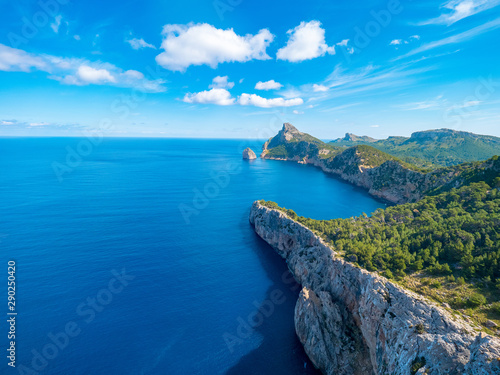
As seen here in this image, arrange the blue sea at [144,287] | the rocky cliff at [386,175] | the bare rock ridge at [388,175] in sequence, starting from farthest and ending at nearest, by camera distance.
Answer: the rocky cliff at [386,175]
the bare rock ridge at [388,175]
the blue sea at [144,287]

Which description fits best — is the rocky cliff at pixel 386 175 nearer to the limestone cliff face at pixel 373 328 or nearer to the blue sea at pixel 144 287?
the blue sea at pixel 144 287

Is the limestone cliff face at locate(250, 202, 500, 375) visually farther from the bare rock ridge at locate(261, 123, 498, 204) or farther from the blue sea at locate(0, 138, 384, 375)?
the bare rock ridge at locate(261, 123, 498, 204)

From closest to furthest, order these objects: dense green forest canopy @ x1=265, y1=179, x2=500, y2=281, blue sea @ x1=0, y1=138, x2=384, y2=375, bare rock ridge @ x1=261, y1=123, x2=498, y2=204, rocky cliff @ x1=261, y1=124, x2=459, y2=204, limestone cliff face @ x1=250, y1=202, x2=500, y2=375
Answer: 1. limestone cliff face @ x1=250, y1=202, x2=500, y2=375
2. dense green forest canopy @ x1=265, y1=179, x2=500, y2=281
3. blue sea @ x1=0, y1=138, x2=384, y2=375
4. bare rock ridge @ x1=261, y1=123, x2=498, y2=204
5. rocky cliff @ x1=261, y1=124, x2=459, y2=204

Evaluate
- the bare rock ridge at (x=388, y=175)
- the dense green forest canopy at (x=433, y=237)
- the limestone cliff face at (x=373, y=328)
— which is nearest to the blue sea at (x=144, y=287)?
the limestone cliff face at (x=373, y=328)

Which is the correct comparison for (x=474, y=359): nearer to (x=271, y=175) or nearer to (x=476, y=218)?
(x=476, y=218)

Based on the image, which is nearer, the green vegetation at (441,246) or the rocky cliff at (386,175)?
the green vegetation at (441,246)

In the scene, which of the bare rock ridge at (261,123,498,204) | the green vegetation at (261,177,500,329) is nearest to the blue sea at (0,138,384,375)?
the green vegetation at (261,177,500,329)

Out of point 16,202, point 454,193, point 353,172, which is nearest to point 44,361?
point 16,202
